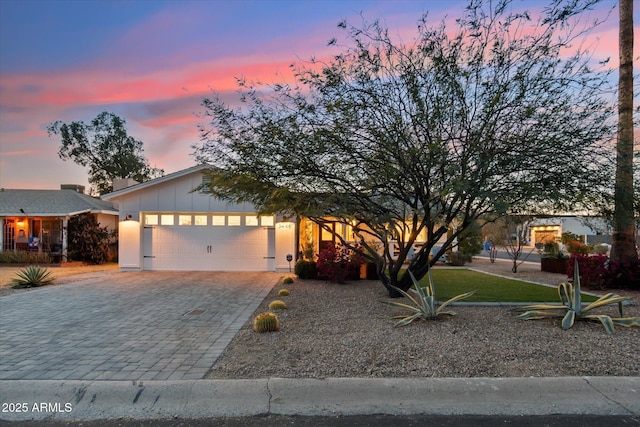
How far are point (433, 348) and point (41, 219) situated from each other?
23177 mm

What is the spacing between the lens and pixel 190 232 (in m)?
16.6

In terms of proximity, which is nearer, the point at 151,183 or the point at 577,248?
the point at 151,183

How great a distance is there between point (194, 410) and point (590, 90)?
26.0 feet

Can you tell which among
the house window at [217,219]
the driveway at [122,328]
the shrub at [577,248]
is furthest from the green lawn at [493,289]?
the house window at [217,219]

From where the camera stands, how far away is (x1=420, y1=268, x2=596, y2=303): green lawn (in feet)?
30.0

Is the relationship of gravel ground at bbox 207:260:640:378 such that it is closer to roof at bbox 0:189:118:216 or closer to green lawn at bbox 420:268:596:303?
green lawn at bbox 420:268:596:303

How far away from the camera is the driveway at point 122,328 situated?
4910mm

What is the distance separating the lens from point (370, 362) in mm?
4863

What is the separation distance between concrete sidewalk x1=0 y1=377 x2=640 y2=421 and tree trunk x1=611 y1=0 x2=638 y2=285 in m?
4.29

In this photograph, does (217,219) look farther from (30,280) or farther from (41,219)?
(41,219)

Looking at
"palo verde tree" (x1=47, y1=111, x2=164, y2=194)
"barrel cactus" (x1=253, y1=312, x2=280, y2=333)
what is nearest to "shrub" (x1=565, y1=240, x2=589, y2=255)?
"barrel cactus" (x1=253, y1=312, x2=280, y2=333)

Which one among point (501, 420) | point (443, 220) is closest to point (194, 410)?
point (501, 420)

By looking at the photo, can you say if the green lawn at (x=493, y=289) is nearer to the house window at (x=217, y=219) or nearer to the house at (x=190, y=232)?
the house at (x=190, y=232)

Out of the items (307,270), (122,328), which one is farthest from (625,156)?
(307,270)
